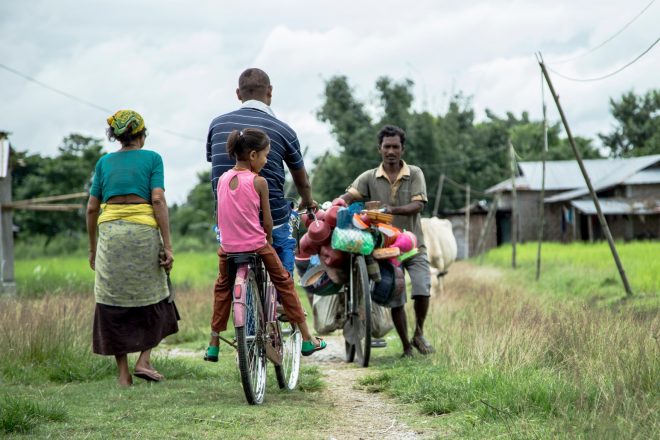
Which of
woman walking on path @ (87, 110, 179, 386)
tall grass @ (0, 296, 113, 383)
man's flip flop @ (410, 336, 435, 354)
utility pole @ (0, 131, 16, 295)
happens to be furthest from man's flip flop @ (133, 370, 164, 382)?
utility pole @ (0, 131, 16, 295)

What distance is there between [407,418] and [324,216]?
8.95 ft

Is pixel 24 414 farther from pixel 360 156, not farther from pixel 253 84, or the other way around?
pixel 360 156

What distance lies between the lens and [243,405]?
17.9 ft

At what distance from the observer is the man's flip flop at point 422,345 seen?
25.7ft

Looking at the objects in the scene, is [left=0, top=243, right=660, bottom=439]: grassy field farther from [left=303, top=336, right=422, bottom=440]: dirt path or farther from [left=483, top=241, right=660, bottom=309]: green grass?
[left=483, top=241, right=660, bottom=309]: green grass

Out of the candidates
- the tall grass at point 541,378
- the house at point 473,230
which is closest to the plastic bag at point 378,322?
the tall grass at point 541,378

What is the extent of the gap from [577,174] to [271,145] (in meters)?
46.9

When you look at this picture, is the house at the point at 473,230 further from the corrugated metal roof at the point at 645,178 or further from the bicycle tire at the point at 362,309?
the bicycle tire at the point at 362,309

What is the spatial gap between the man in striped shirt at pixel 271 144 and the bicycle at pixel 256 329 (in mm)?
319

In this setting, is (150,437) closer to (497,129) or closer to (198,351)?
(198,351)

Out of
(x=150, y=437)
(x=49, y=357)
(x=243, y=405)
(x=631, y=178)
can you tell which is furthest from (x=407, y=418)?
(x=631, y=178)

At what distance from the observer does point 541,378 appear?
17.3 ft

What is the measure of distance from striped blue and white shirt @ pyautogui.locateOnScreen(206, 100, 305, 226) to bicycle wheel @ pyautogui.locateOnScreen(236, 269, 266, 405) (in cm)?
59

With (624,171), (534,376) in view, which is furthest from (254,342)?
(624,171)
